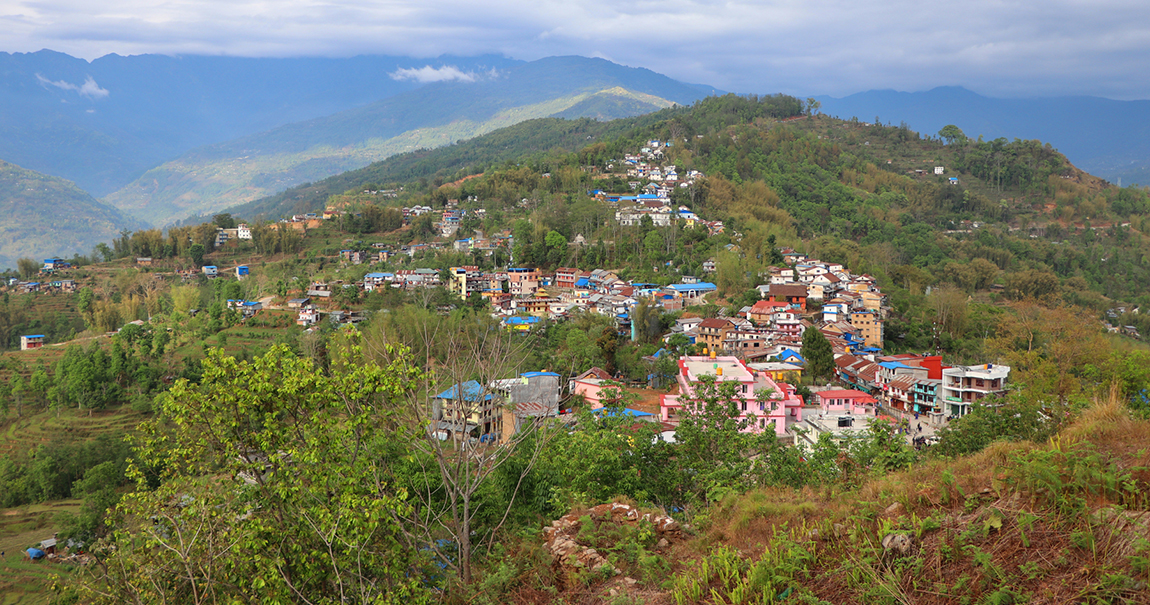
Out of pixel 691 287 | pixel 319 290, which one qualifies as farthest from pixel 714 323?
pixel 319 290

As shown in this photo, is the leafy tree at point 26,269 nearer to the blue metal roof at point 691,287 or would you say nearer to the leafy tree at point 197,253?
the leafy tree at point 197,253

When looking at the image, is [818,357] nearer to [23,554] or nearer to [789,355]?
[789,355]

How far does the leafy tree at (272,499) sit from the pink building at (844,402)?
53.8 ft

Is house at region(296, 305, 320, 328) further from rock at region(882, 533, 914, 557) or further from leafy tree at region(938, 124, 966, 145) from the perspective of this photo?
leafy tree at region(938, 124, 966, 145)

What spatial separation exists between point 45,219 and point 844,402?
115490 mm

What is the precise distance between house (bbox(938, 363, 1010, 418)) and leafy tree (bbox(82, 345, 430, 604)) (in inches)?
729

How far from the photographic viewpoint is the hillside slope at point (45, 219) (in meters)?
89.6

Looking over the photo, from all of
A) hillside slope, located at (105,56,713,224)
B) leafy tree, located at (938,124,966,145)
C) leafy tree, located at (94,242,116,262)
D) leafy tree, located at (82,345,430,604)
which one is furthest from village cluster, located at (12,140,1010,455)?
hillside slope, located at (105,56,713,224)

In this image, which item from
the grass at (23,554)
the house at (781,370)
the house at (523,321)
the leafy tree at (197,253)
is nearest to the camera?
the grass at (23,554)

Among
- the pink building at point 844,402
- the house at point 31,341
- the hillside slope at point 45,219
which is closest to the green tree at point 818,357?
the pink building at point 844,402

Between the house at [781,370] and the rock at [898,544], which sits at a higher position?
the rock at [898,544]

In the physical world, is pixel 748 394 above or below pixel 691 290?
below

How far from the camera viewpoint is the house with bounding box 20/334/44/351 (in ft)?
108

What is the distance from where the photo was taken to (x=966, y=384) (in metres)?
19.1
